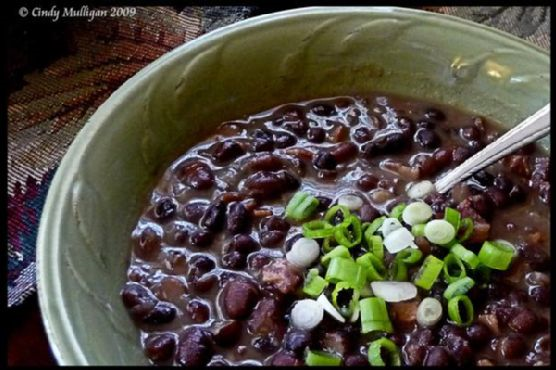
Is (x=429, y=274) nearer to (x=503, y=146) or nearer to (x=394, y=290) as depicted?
(x=394, y=290)

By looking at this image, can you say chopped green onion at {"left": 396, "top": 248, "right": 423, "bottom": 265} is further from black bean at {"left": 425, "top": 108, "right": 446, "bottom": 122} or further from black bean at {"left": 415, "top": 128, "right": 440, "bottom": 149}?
black bean at {"left": 425, "top": 108, "right": 446, "bottom": 122}

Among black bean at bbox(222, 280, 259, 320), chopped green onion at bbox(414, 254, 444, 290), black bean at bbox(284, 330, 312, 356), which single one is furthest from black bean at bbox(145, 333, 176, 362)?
chopped green onion at bbox(414, 254, 444, 290)

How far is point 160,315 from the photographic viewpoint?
177 centimetres

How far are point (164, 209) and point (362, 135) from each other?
1.93 ft

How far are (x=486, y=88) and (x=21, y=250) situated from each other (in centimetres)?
139

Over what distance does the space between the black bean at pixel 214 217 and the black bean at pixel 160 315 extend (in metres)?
0.24

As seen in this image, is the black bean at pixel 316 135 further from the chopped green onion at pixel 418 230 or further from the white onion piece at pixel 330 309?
the white onion piece at pixel 330 309

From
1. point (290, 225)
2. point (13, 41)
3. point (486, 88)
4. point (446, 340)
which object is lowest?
point (446, 340)

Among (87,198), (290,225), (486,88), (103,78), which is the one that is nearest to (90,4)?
(103,78)

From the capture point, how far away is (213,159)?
83.4 inches

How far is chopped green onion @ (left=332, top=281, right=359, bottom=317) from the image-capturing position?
175cm

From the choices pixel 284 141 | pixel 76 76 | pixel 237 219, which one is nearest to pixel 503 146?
pixel 284 141

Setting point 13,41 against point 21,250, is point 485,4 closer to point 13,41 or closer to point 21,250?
point 13,41

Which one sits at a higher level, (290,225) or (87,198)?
(87,198)
